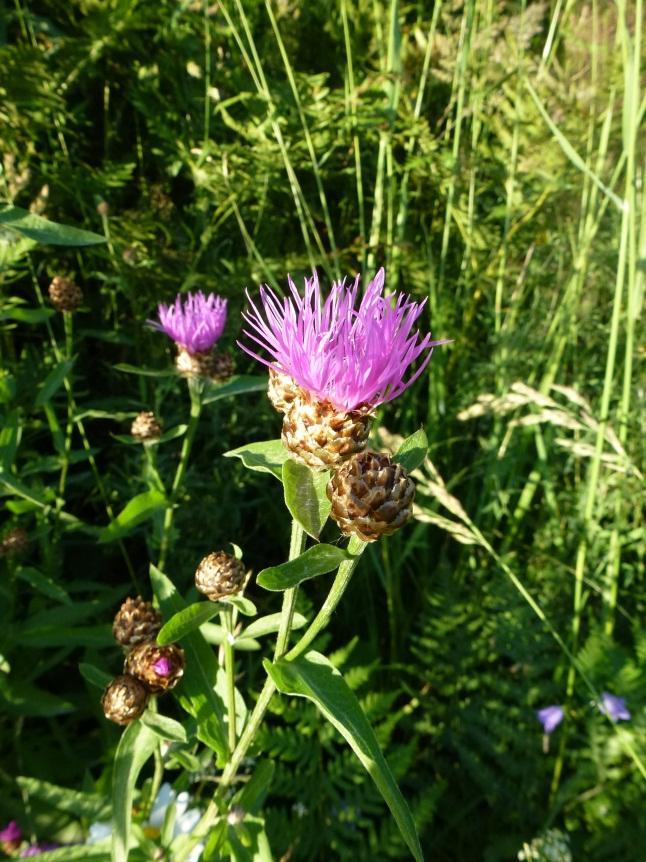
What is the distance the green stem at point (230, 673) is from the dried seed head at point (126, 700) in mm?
121

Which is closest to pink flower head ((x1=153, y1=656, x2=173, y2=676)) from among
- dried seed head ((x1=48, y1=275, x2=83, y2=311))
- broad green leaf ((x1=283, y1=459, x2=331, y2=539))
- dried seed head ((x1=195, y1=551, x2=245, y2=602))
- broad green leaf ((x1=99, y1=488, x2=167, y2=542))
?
dried seed head ((x1=195, y1=551, x2=245, y2=602))

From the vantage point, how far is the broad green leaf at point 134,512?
1341 mm

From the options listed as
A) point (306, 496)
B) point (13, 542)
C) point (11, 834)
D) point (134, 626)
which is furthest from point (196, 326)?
point (11, 834)

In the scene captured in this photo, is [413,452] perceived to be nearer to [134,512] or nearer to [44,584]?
[134,512]

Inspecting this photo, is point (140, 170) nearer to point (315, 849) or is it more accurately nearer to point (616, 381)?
point (616, 381)

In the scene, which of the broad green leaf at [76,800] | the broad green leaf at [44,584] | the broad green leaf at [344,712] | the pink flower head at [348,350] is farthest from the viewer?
the broad green leaf at [44,584]

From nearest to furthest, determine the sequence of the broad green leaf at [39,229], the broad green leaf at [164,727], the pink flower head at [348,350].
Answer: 1. the pink flower head at [348,350]
2. the broad green leaf at [164,727]
3. the broad green leaf at [39,229]

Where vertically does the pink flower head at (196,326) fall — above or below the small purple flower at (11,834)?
above

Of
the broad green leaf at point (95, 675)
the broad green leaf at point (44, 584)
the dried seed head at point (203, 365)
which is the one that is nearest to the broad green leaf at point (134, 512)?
the broad green leaf at point (44, 584)

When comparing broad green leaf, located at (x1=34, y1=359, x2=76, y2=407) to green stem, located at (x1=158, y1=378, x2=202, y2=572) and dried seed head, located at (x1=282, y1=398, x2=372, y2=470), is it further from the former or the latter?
dried seed head, located at (x1=282, y1=398, x2=372, y2=470)

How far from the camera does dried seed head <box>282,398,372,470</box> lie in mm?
771

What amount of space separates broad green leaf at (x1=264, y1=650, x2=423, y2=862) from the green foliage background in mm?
605

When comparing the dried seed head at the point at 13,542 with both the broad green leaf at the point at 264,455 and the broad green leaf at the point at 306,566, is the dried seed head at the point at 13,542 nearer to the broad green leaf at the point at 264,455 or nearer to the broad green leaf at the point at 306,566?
the broad green leaf at the point at 264,455

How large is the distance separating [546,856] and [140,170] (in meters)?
2.23
